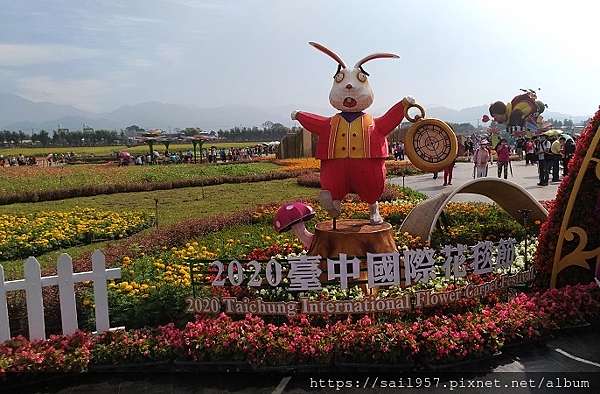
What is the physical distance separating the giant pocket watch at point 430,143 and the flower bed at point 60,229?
623 centimetres

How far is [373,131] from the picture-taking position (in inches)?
257

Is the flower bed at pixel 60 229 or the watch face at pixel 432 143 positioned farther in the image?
the flower bed at pixel 60 229

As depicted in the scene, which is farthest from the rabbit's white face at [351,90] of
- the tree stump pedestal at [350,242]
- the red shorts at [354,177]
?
the tree stump pedestal at [350,242]

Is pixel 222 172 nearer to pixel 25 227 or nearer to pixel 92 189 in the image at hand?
pixel 92 189

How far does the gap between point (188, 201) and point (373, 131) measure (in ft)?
32.1

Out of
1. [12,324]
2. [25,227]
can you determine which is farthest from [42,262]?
[12,324]

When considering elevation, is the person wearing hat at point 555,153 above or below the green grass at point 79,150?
below

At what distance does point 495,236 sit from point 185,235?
5174 millimetres

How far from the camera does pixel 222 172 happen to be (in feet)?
79.9

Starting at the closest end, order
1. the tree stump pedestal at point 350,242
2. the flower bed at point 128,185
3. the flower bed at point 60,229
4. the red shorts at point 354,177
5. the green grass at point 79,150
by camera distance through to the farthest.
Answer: the tree stump pedestal at point 350,242
the red shorts at point 354,177
the flower bed at point 60,229
the flower bed at point 128,185
the green grass at point 79,150

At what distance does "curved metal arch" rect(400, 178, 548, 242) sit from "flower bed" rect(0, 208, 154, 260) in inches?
226

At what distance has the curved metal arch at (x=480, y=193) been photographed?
745 centimetres

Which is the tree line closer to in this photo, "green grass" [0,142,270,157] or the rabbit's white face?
"green grass" [0,142,270,157]

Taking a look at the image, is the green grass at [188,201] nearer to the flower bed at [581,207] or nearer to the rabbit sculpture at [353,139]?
the rabbit sculpture at [353,139]
